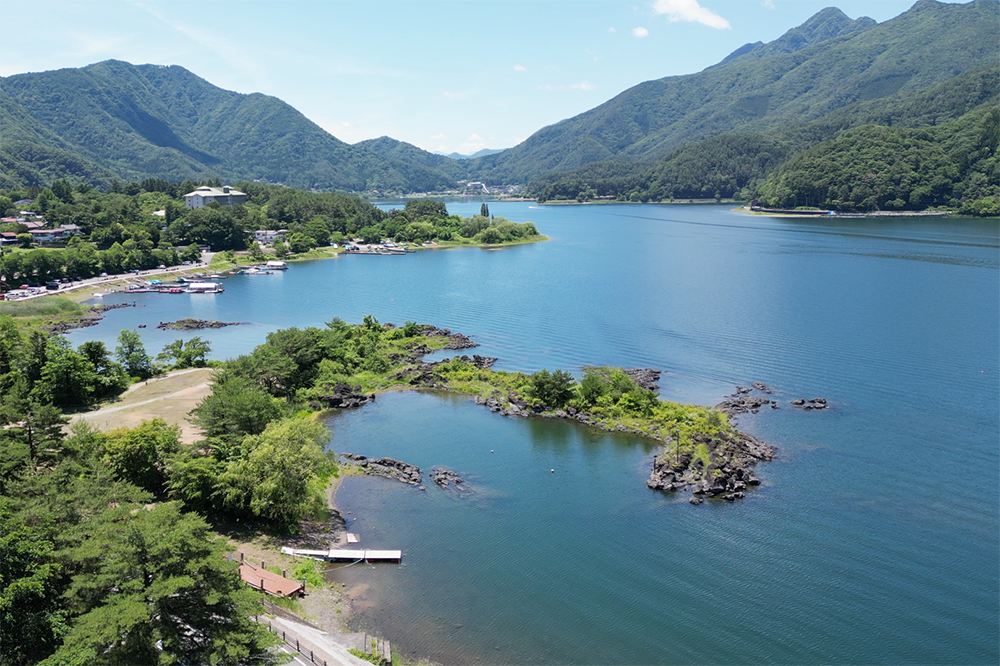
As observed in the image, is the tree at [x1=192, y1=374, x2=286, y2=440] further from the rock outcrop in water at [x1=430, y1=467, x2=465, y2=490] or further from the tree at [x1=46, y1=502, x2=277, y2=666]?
the tree at [x1=46, y1=502, x2=277, y2=666]

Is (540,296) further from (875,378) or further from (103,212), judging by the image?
(103,212)

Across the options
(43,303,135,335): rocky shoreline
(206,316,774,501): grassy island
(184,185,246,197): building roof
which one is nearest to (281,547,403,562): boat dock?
(206,316,774,501): grassy island

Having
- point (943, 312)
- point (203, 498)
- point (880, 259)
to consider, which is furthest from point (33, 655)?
point (880, 259)

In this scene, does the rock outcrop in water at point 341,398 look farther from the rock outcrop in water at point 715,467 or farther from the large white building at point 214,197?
the large white building at point 214,197

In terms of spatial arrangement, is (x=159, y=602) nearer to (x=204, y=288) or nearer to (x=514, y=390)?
(x=514, y=390)

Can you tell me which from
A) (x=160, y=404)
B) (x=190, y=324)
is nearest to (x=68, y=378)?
(x=160, y=404)
